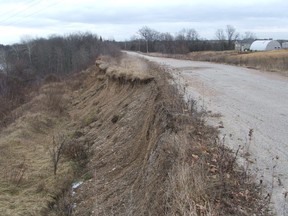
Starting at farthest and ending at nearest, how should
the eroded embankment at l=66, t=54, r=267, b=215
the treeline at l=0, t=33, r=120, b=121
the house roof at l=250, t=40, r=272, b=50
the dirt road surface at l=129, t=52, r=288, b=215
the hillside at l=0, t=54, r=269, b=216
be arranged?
the treeline at l=0, t=33, r=120, b=121, the house roof at l=250, t=40, r=272, b=50, the dirt road surface at l=129, t=52, r=288, b=215, the hillside at l=0, t=54, r=269, b=216, the eroded embankment at l=66, t=54, r=267, b=215

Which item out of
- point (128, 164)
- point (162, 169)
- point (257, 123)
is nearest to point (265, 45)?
point (257, 123)

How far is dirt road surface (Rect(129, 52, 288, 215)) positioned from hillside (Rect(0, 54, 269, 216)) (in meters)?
0.36

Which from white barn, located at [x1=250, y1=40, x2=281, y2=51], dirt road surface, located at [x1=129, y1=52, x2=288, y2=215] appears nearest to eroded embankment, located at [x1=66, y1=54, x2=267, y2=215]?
dirt road surface, located at [x1=129, y1=52, x2=288, y2=215]

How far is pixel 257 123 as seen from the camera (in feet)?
31.9

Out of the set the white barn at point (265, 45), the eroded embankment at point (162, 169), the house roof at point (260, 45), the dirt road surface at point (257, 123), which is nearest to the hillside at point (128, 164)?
the eroded embankment at point (162, 169)

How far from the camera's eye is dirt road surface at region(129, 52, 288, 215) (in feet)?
20.3

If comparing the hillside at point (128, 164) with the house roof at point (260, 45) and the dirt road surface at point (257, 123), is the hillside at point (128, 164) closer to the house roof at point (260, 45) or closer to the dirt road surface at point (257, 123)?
the dirt road surface at point (257, 123)

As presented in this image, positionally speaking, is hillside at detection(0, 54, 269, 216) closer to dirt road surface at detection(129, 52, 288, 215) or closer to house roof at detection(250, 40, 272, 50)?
dirt road surface at detection(129, 52, 288, 215)

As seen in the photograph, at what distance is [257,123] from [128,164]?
365 centimetres

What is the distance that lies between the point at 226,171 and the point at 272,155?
1639 mm

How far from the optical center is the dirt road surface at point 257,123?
6180 millimetres

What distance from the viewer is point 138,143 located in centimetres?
1108

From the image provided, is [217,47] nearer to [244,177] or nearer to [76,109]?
[76,109]

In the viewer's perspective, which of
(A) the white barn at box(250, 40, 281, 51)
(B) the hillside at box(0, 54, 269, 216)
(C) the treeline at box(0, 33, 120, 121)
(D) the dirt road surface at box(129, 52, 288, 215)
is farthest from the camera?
(C) the treeline at box(0, 33, 120, 121)
